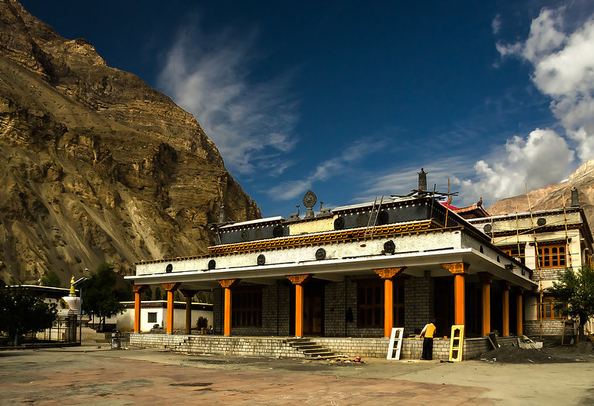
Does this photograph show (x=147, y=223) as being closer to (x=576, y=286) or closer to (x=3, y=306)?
(x=3, y=306)

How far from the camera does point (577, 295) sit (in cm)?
2638

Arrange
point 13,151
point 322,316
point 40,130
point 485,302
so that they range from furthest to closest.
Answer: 1. point 40,130
2. point 13,151
3. point 322,316
4. point 485,302

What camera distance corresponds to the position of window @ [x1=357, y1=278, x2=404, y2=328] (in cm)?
2409

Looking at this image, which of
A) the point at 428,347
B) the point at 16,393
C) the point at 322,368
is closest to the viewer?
the point at 16,393

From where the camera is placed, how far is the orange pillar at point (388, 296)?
825 inches

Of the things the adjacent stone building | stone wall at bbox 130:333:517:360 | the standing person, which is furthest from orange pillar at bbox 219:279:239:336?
the adjacent stone building

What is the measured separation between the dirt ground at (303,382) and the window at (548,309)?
11.2 m

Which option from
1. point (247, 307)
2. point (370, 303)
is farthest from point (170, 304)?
point (370, 303)

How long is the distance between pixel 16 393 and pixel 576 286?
24560 mm

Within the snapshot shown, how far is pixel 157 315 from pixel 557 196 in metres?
122

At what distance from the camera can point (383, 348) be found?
20500 mm

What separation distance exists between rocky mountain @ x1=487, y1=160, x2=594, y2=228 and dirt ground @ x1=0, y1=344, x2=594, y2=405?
113779 mm

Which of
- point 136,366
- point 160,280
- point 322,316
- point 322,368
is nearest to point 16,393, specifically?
point 136,366

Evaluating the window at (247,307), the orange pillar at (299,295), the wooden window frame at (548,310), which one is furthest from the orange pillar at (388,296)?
the wooden window frame at (548,310)
